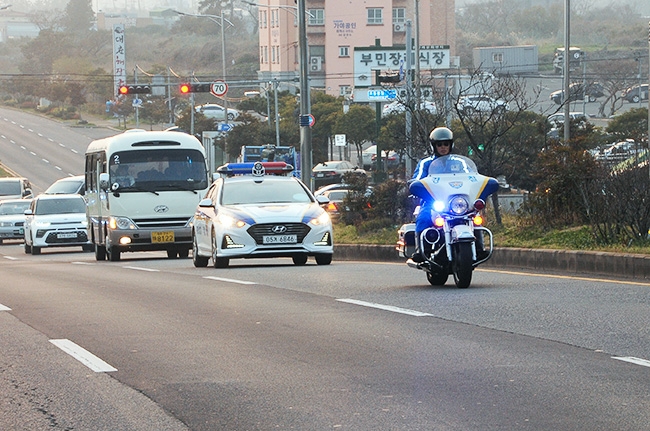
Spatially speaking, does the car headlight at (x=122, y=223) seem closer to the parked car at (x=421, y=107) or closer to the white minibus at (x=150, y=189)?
the white minibus at (x=150, y=189)

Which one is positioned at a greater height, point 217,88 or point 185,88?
point 217,88

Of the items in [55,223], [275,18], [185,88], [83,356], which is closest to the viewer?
[83,356]

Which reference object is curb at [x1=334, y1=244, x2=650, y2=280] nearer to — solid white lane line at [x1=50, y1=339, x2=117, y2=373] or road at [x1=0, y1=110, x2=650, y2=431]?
road at [x1=0, y1=110, x2=650, y2=431]

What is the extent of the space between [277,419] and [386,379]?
1417mm

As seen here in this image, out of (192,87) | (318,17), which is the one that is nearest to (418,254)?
(192,87)

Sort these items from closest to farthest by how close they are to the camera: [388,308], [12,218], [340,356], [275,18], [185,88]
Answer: [340,356] → [388,308] → [12,218] → [185,88] → [275,18]

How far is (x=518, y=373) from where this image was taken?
339 inches

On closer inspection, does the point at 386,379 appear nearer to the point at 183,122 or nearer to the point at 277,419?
the point at 277,419

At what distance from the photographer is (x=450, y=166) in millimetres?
14562

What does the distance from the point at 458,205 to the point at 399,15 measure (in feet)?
351

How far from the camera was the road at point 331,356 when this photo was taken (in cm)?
741

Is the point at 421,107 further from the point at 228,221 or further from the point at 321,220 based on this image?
the point at 228,221

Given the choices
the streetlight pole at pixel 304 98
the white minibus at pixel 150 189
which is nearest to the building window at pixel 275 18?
the streetlight pole at pixel 304 98

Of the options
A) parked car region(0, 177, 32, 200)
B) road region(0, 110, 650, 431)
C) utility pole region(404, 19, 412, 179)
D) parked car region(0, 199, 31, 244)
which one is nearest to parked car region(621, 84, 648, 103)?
utility pole region(404, 19, 412, 179)
